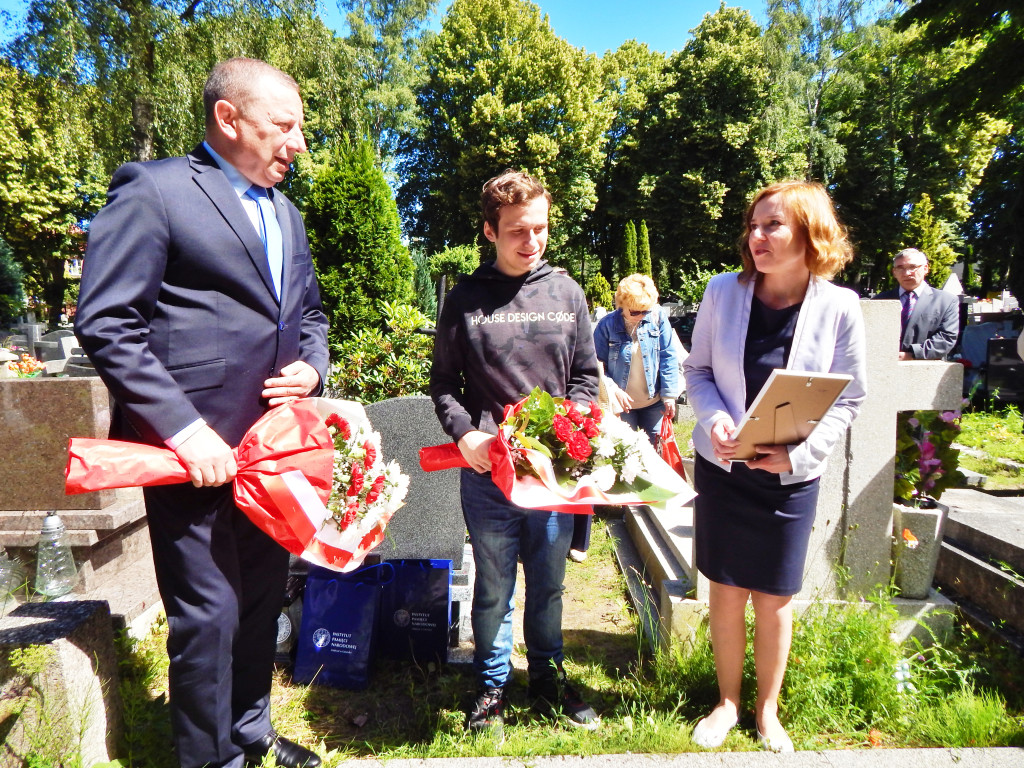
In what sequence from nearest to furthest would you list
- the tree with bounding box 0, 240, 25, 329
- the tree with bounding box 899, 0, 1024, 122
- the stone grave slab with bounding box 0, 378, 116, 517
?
the stone grave slab with bounding box 0, 378, 116, 517, the tree with bounding box 899, 0, 1024, 122, the tree with bounding box 0, 240, 25, 329

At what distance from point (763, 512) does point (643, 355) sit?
3074 mm

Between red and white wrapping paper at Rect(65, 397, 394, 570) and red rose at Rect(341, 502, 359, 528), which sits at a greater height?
red and white wrapping paper at Rect(65, 397, 394, 570)

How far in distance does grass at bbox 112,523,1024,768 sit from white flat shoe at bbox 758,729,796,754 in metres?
0.06

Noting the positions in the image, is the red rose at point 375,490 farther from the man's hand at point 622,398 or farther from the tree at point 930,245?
the tree at point 930,245

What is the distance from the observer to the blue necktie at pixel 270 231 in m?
2.10

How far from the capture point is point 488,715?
260cm

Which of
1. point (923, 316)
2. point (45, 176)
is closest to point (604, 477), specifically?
point (923, 316)

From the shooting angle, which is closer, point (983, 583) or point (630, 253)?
point (983, 583)

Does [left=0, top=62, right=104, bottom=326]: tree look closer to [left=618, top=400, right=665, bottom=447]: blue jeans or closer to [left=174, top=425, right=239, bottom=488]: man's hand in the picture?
[left=618, top=400, right=665, bottom=447]: blue jeans

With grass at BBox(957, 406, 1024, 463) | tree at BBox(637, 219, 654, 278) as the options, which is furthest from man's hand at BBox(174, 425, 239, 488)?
tree at BBox(637, 219, 654, 278)

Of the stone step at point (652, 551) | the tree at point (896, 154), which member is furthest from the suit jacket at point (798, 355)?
the tree at point (896, 154)

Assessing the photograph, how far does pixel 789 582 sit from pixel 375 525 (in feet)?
4.88

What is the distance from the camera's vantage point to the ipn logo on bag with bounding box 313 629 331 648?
10.4 ft

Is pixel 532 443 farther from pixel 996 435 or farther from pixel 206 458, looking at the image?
pixel 996 435
